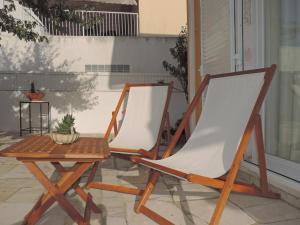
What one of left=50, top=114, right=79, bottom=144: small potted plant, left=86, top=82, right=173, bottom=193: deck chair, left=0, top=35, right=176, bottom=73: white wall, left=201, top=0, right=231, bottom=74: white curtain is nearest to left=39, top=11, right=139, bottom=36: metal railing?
left=0, top=35, right=176, bottom=73: white wall

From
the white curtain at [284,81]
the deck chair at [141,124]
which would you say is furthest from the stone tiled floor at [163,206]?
the white curtain at [284,81]

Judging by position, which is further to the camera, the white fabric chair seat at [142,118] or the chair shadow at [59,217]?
the white fabric chair seat at [142,118]

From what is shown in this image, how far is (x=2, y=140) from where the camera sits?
7.16m

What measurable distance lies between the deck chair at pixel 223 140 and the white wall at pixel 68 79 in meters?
5.89

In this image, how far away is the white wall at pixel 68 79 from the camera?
862 cm

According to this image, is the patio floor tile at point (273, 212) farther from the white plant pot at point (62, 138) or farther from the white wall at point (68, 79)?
the white wall at point (68, 79)

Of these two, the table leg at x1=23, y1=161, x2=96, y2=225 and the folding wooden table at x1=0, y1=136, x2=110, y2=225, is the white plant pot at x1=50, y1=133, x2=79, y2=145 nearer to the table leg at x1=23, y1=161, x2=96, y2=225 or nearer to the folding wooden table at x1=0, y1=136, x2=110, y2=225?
the folding wooden table at x1=0, y1=136, x2=110, y2=225

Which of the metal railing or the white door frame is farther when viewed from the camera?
the metal railing

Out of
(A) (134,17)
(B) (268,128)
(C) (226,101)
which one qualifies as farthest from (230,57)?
(A) (134,17)

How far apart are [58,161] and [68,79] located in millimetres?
6588

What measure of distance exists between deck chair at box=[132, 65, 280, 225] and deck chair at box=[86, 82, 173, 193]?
0.58m

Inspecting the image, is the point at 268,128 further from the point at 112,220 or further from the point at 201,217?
the point at 112,220

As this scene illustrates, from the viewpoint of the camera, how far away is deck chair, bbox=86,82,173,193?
3486 millimetres

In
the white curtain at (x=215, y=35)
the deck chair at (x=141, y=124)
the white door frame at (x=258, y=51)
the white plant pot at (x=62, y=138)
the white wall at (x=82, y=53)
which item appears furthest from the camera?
the white wall at (x=82, y=53)
